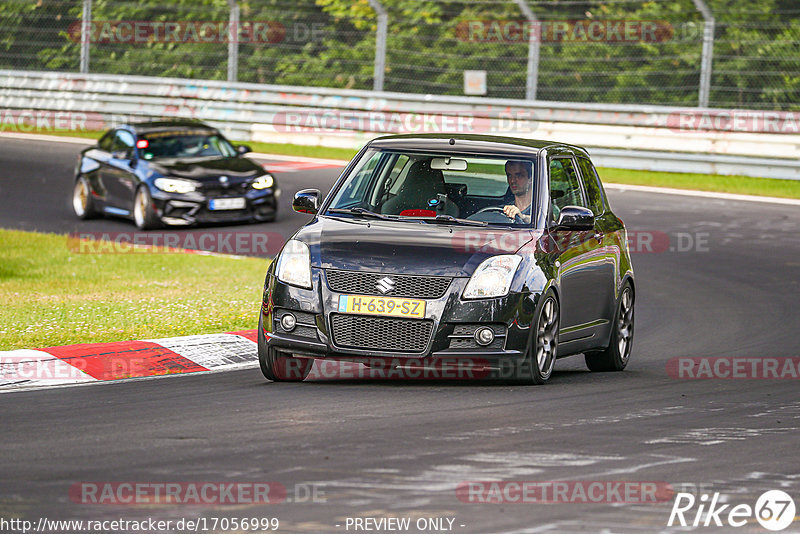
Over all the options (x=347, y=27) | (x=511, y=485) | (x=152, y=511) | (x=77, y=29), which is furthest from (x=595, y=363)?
(x=77, y=29)

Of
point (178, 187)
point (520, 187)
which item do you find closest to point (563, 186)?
point (520, 187)

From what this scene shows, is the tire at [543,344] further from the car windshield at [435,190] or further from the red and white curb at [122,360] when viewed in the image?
the red and white curb at [122,360]

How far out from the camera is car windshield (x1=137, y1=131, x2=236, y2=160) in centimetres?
2098

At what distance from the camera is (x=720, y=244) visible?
18.4 meters

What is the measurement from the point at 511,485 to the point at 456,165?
4133mm

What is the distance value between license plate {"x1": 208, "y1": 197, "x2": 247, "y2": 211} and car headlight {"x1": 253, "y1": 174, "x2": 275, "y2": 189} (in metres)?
0.33

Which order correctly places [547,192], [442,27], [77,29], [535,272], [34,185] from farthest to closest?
[77,29] → [442,27] → [34,185] → [547,192] → [535,272]

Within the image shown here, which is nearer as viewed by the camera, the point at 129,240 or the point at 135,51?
the point at 129,240

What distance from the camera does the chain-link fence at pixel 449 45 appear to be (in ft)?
80.3

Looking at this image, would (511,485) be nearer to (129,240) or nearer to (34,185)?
(129,240)

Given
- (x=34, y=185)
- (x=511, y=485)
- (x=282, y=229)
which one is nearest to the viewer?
(x=511, y=485)

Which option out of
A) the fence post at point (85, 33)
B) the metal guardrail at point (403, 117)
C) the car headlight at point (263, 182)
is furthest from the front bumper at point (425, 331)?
the fence post at point (85, 33)

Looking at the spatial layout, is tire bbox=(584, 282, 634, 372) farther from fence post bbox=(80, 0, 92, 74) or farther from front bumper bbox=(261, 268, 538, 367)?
fence post bbox=(80, 0, 92, 74)

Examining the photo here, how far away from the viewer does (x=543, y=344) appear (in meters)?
9.50
